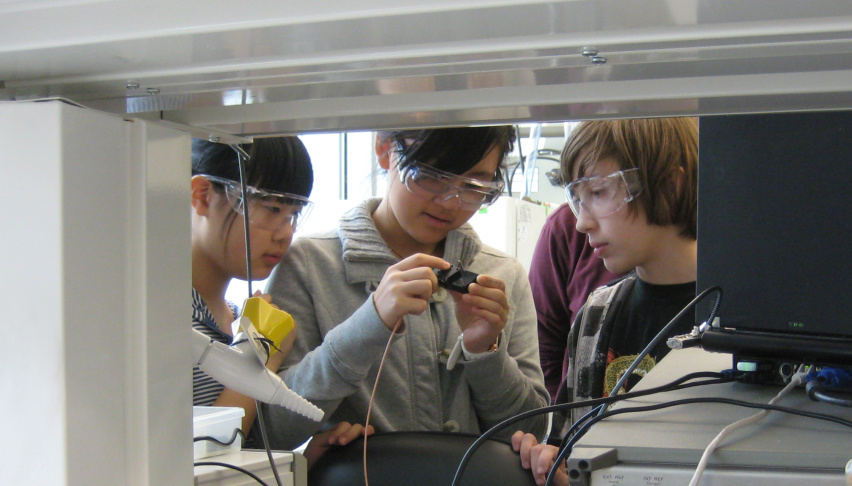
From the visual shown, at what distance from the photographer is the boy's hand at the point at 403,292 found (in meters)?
1.00

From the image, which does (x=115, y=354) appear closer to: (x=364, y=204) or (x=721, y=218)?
(x=721, y=218)

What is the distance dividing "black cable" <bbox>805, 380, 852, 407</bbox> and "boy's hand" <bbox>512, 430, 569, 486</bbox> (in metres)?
0.26

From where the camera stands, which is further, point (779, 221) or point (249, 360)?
point (779, 221)

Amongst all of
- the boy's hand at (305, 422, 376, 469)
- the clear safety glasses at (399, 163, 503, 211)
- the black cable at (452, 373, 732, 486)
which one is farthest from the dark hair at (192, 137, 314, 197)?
the black cable at (452, 373, 732, 486)

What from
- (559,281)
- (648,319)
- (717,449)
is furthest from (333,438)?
(559,281)

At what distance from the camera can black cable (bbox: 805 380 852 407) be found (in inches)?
25.5

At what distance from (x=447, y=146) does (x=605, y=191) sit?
0.44 meters

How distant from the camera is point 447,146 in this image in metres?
1.29

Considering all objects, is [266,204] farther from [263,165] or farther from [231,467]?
[231,467]

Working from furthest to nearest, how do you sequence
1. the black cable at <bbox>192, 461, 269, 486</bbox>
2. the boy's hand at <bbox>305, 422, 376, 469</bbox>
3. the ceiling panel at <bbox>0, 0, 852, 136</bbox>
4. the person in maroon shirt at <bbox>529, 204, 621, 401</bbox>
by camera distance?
the person in maroon shirt at <bbox>529, 204, 621, 401</bbox>
the boy's hand at <bbox>305, 422, 376, 469</bbox>
the black cable at <bbox>192, 461, 269, 486</bbox>
the ceiling panel at <bbox>0, 0, 852, 136</bbox>

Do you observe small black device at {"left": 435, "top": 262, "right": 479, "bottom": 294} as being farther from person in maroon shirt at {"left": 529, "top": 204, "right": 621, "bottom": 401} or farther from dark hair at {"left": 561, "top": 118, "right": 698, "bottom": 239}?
person in maroon shirt at {"left": 529, "top": 204, "right": 621, "bottom": 401}

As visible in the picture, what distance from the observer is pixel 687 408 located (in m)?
0.65

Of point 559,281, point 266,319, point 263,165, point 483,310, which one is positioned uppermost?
point 263,165

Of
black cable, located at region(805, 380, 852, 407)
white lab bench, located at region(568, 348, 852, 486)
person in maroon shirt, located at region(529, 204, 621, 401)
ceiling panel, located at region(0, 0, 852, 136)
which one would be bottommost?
person in maroon shirt, located at region(529, 204, 621, 401)
